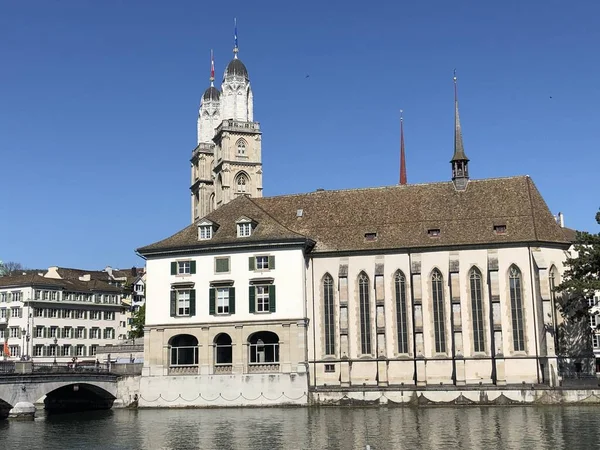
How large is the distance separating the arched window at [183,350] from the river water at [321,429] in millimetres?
6860

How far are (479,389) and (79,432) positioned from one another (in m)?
27.6

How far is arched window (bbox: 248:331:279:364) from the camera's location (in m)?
63.8

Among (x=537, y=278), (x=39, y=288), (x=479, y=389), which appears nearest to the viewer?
(x=479, y=389)

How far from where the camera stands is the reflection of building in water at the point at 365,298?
61781 millimetres

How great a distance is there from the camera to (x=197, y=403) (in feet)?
205

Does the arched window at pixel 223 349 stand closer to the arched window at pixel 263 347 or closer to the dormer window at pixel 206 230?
the arched window at pixel 263 347

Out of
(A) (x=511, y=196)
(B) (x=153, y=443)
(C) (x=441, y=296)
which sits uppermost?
(A) (x=511, y=196)

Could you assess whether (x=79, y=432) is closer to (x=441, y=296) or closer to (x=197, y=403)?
(x=197, y=403)

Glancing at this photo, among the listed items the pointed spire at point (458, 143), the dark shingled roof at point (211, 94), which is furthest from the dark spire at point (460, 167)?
the dark shingled roof at point (211, 94)

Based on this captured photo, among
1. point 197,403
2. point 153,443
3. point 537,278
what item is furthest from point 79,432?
point 537,278

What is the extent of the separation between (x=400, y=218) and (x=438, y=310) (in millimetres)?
8582

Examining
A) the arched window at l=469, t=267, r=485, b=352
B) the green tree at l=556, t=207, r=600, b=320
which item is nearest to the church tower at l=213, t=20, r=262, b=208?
the arched window at l=469, t=267, r=485, b=352

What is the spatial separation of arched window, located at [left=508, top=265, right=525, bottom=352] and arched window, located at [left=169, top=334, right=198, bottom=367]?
81.5 ft

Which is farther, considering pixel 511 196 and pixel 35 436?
pixel 511 196
